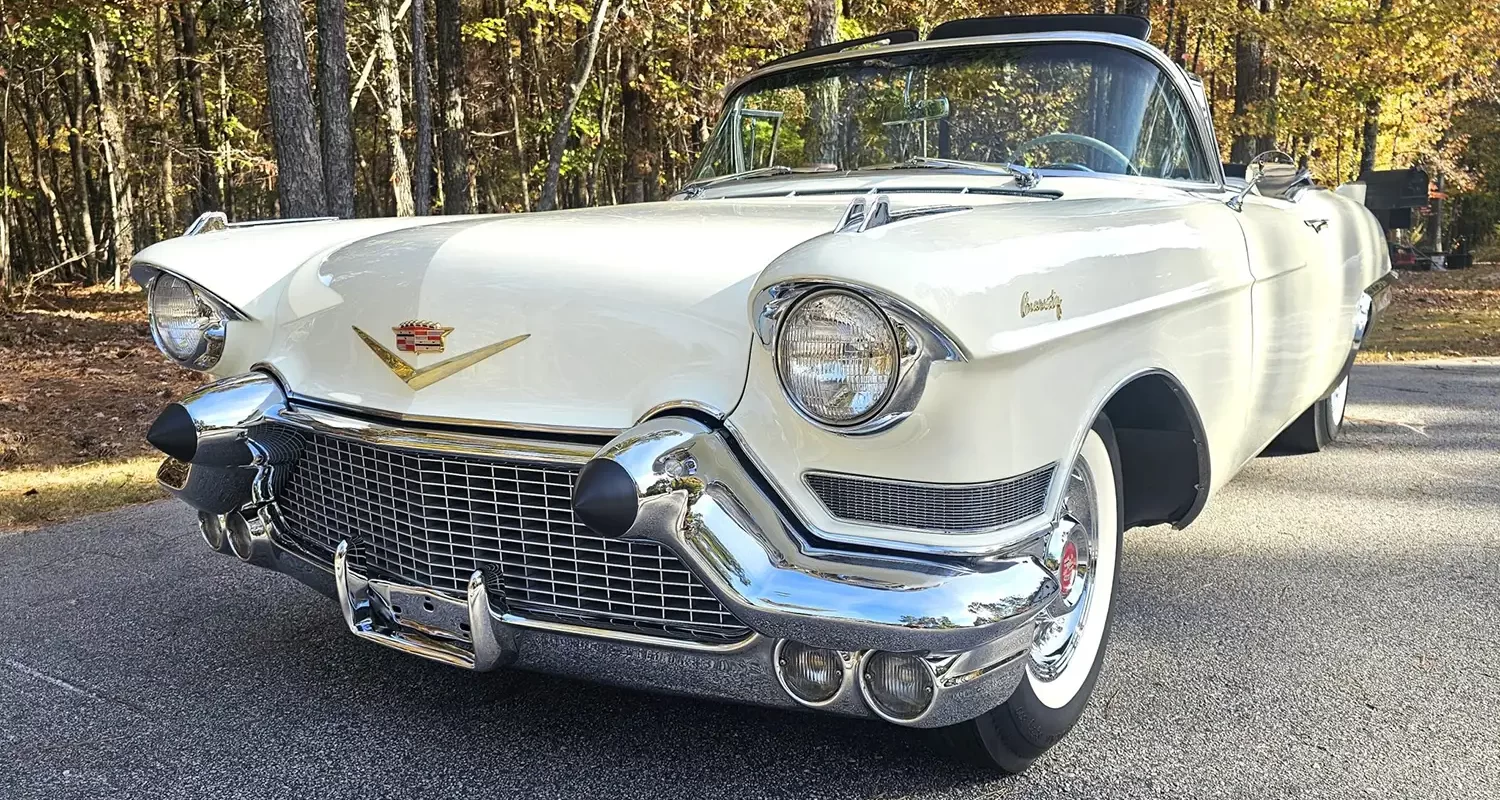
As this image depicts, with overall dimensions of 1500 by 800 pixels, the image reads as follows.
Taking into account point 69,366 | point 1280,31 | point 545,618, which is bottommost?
point 69,366

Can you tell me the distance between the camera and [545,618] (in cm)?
212

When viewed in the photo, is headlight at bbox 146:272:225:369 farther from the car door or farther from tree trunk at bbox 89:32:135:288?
tree trunk at bbox 89:32:135:288

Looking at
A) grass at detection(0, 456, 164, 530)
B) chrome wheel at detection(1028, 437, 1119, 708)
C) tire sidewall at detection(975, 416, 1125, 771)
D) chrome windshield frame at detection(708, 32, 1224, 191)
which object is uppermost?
chrome windshield frame at detection(708, 32, 1224, 191)

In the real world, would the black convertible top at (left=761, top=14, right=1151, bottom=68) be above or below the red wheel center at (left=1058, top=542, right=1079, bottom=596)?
above

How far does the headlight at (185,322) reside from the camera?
8.85 ft

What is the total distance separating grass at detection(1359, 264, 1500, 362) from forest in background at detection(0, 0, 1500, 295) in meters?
2.33

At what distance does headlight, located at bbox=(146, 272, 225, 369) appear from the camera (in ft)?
8.85

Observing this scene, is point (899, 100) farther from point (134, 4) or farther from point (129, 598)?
point (134, 4)

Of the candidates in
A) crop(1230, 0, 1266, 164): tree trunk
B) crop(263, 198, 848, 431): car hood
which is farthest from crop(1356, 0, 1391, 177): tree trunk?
crop(263, 198, 848, 431): car hood

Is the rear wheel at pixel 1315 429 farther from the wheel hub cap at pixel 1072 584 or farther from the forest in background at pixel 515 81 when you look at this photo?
the forest in background at pixel 515 81


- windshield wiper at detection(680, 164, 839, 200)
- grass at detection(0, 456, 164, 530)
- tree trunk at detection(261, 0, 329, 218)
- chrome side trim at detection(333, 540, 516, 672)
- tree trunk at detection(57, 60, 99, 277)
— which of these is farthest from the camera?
tree trunk at detection(57, 60, 99, 277)

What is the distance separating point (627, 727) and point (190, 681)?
1110 mm

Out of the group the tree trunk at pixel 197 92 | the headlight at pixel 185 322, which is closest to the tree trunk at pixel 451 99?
the tree trunk at pixel 197 92

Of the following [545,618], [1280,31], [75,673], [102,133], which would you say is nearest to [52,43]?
[102,133]
